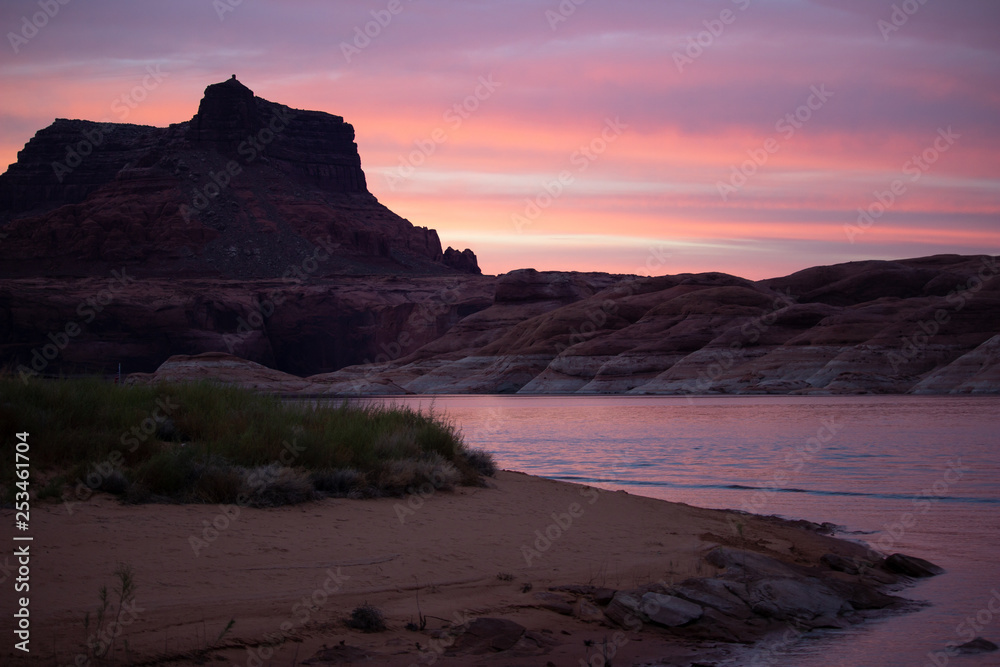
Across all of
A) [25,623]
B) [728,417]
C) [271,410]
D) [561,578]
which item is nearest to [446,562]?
[561,578]

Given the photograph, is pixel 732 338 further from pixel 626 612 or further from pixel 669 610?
pixel 626 612

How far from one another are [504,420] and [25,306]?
87215 mm

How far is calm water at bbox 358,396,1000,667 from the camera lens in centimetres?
807

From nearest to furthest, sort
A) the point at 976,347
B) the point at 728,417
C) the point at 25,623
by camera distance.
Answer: the point at 25,623, the point at 728,417, the point at 976,347

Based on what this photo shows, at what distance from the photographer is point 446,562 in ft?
28.0

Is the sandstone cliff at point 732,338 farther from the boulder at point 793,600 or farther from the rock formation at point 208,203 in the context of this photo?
the boulder at point 793,600

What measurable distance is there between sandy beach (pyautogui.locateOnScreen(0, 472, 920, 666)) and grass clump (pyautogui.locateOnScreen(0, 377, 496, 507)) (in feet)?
1.08

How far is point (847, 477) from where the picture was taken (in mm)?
18797

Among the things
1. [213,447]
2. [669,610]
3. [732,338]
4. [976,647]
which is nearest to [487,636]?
[669,610]

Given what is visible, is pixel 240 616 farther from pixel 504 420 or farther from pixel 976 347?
pixel 976 347

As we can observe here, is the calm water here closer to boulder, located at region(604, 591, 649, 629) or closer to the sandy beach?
the sandy beach

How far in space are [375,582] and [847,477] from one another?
13.9m

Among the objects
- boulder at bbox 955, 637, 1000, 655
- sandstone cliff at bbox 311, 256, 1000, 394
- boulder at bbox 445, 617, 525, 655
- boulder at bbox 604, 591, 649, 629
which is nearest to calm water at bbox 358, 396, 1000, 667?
boulder at bbox 955, 637, 1000, 655

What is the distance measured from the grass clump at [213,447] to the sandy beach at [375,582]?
1.08ft
